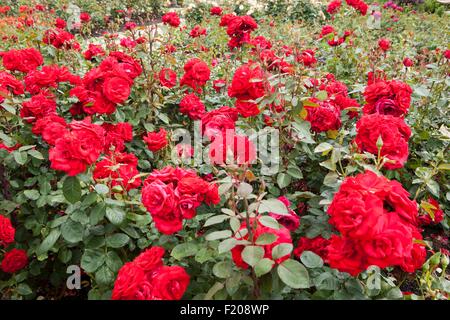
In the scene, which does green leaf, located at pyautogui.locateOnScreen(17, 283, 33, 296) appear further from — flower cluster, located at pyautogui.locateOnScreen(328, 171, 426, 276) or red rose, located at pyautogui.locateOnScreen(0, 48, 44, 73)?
flower cluster, located at pyautogui.locateOnScreen(328, 171, 426, 276)

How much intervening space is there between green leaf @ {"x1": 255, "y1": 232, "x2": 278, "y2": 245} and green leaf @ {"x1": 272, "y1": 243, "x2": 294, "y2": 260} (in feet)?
0.11

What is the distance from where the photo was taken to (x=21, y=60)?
207 centimetres

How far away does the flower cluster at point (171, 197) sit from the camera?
103cm

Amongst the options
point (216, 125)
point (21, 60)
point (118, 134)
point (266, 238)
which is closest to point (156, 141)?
point (118, 134)

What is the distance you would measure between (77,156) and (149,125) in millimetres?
989

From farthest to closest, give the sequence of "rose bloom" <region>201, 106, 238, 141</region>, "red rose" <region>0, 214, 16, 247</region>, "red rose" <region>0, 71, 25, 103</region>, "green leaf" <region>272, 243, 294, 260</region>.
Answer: "red rose" <region>0, 71, 25, 103</region>, "red rose" <region>0, 214, 16, 247</region>, "rose bloom" <region>201, 106, 238, 141</region>, "green leaf" <region>272, 243, 294, 260</region>

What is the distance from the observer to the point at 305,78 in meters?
1.69

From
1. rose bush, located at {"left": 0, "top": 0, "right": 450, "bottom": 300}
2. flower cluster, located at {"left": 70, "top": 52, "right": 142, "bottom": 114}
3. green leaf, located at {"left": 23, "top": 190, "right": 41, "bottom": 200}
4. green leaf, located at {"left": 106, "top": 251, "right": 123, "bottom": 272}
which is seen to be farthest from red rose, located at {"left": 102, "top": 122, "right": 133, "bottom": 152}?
green leaf, located at {"left": 106, "top": 251, "right": 123, "bottom": 272}

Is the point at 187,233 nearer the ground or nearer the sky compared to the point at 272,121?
nearer the ground

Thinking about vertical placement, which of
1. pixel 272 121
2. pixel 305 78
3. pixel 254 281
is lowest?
pixel 254 281

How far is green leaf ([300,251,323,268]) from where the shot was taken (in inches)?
42.5

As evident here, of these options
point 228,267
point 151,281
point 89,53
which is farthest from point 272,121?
point 89,53

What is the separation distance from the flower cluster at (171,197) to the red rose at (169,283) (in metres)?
0.14
